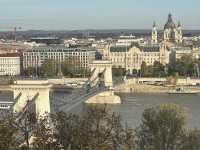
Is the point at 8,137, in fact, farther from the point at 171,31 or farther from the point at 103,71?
the point at 171,31

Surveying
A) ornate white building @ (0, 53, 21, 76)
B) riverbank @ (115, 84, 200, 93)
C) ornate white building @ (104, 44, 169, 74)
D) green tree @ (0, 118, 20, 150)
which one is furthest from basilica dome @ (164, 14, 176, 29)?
green tree @ (0, 118, 20, 150)

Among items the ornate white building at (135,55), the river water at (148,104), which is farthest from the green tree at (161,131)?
the ornate white building at (135,55)

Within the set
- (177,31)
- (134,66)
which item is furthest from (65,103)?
(177,31)

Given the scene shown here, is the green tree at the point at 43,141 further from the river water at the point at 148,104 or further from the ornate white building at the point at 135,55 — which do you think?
the ornate white building at the point at 135,55

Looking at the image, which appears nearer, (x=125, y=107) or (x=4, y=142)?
(x=4, y=142)

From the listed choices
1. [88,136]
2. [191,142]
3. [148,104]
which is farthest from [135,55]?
[88,136]

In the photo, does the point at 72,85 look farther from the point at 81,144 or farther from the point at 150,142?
the point at 81,144

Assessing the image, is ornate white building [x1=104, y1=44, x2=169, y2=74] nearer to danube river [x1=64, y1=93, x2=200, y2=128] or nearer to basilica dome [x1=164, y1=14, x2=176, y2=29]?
basilica dome [x1=164, y1=14, x2=176, y2=29]
